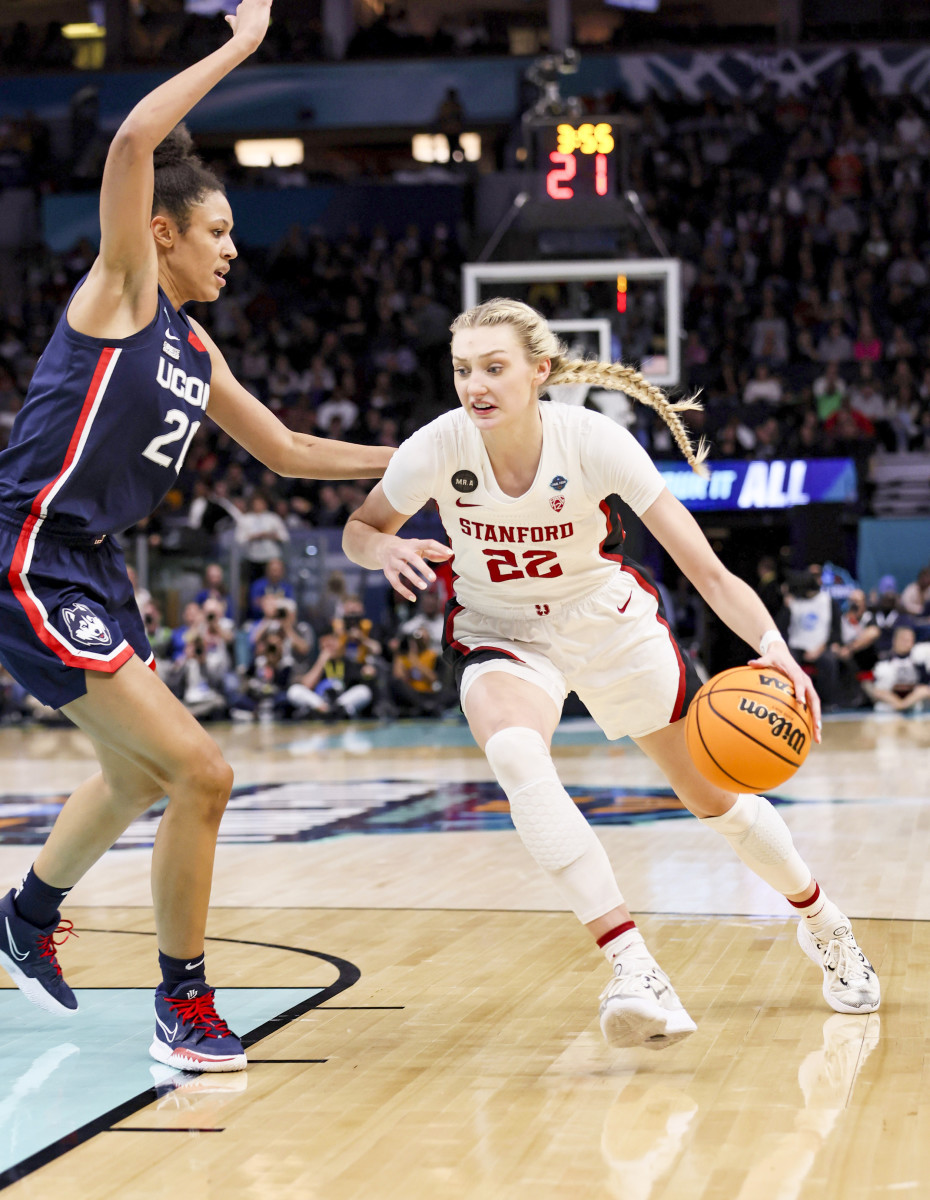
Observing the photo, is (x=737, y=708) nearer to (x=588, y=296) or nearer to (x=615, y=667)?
(x=615, y=667)

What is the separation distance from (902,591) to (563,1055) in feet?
44.6

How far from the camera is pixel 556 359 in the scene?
433cm

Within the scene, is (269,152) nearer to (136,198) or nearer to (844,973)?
(136,198)

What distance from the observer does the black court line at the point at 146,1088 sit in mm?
3166

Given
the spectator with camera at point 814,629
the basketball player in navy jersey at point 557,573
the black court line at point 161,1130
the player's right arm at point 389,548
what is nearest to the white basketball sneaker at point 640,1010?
the basketball player in navy jersey at point 557,573

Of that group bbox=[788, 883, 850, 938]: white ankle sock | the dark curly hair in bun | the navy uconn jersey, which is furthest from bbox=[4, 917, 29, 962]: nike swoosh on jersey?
bbox=[788, 883, 850, 938]: white ankle sock

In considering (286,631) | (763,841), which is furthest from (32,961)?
(286,631)

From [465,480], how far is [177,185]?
1.11 meters

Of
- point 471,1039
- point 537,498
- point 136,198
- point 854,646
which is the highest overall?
point 136,198

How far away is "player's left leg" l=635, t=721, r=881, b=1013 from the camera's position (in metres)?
4.25

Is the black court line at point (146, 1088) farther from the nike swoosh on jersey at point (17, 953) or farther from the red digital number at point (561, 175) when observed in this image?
the red digital number at point (561, 175)

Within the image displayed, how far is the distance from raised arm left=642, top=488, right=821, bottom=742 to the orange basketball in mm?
50

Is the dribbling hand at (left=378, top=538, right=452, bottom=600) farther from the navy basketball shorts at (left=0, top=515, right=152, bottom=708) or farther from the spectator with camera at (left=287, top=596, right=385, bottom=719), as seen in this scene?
the spectator with camera at (left=287, top=596, right=385, bottom=719)

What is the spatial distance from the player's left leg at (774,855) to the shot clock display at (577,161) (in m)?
10.2
